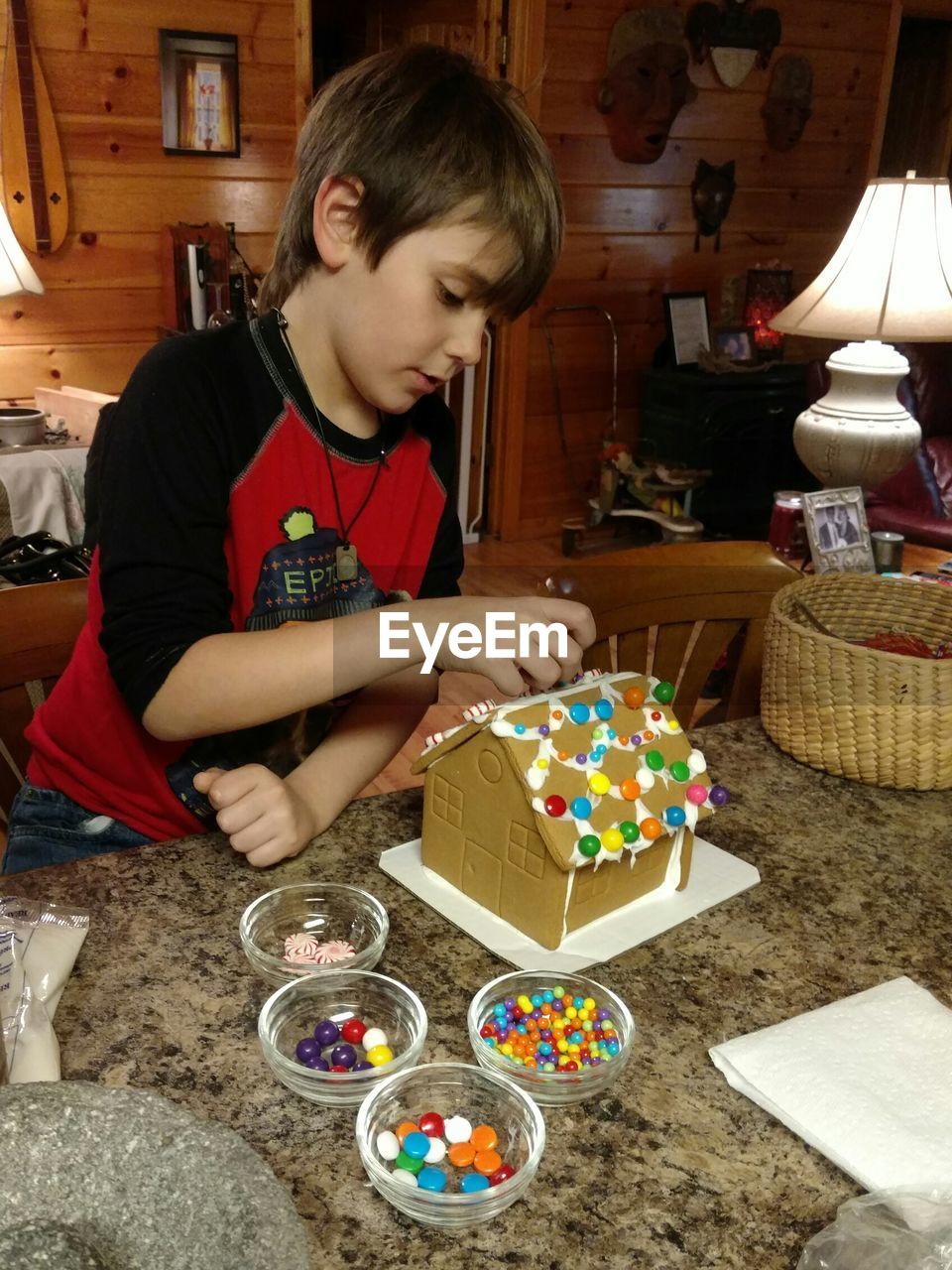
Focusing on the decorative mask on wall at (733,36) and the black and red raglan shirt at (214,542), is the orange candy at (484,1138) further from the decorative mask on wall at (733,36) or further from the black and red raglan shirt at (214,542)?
the decorative mask on wall at (733,36)

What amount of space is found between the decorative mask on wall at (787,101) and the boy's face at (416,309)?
445cm

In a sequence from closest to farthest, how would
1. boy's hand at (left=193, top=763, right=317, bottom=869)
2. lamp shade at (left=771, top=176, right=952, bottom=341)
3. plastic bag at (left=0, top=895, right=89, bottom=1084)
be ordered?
plastic bag at (left=0, top=895, right=89, bottom=1084), boy's hand at (left=193, top=763, right=317, bottom=869), lamp shade at (left=771, top=176, right=952, bottom=341)

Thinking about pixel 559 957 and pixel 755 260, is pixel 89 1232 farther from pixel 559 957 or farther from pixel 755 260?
pixel 755 260

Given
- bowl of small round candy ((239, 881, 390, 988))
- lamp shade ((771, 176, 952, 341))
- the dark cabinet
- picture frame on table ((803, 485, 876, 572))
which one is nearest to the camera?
bowl of small round candy ((239, 881, 390, 988))

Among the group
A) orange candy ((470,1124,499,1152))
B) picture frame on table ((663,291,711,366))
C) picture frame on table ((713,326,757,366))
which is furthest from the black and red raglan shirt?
picture frame on table ((713,326,757,366))

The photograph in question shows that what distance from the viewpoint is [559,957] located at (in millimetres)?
793

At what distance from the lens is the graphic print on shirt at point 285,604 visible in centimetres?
106

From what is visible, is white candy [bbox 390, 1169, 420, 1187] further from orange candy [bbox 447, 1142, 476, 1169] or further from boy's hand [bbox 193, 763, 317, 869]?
boy's hand [bbox 193, 763, 317, 869]

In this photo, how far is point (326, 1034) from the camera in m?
0.69

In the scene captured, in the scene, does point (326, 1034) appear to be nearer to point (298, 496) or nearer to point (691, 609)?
point (298, 496)

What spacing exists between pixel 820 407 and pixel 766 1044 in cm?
158

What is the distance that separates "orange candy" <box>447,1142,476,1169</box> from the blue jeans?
0.58m

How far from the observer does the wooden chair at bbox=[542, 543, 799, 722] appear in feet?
4.62

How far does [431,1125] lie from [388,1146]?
3cm
